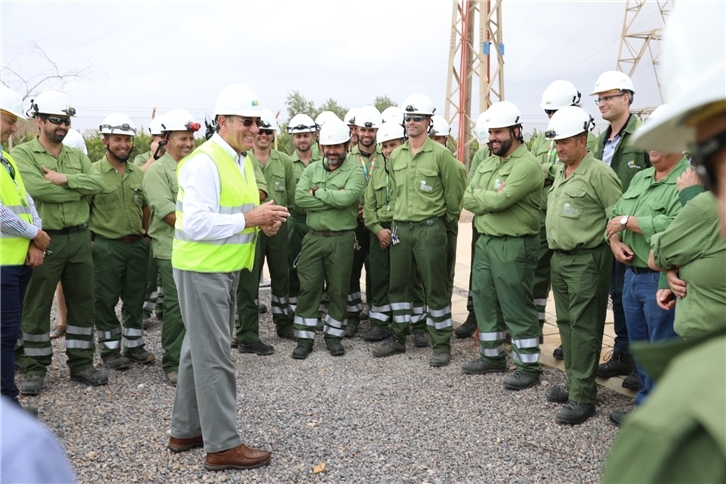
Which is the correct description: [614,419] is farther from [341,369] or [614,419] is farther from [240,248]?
[240,248]

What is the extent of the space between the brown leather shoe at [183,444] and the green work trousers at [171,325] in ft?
5.13

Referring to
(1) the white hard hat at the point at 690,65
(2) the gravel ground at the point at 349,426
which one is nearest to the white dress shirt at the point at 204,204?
(2) the gravel ground at the point at 349,426

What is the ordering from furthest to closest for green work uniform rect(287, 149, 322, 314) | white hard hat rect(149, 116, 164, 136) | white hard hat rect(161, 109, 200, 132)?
green work uniform rect(287, 149, 322, 314) → white hard hat rect(149, 116, 164, 136) → white hard hat rect(161, 109, 200, 132)

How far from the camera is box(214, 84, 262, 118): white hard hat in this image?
414 centimetres

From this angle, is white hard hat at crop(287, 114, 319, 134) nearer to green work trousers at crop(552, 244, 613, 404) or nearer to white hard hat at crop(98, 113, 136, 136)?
white hard hat at crop(98, 113, 136, 136)

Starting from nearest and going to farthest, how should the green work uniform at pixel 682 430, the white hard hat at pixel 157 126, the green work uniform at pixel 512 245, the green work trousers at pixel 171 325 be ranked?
1. the green work uniform at pixel 682 430
2. the green work uniform at pixel 512 245
3. the green work trousers at pixel 171 325
4. the white hard hat at pixel 157 126

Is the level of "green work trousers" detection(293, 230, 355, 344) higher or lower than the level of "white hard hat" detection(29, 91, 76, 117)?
lower

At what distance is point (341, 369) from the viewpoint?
6332mm

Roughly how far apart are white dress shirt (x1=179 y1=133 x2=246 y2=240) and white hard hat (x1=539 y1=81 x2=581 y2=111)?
4.16 meters

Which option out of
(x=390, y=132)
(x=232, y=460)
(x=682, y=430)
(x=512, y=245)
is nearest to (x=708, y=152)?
(x=682, y=430)

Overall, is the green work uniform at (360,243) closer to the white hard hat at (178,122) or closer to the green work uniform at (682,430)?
the white hard hat at (178,122)

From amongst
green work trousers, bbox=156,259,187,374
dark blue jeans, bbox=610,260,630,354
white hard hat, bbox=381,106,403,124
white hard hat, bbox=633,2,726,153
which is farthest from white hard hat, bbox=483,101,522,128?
white hard hat, bbox=633,2,726,153

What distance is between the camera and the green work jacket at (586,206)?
4.95 metres

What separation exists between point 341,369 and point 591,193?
9.22 feet
